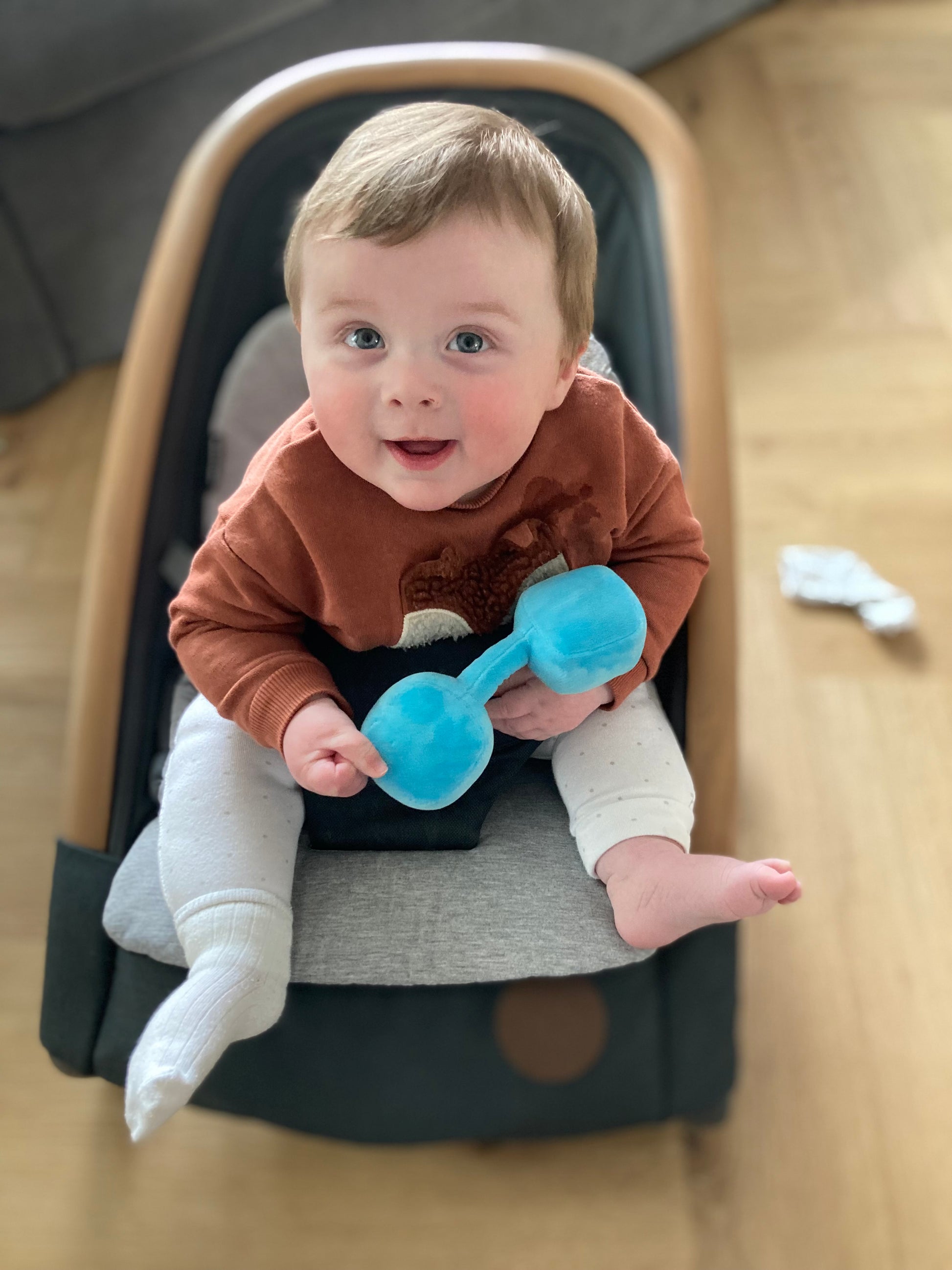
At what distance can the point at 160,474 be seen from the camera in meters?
1.04

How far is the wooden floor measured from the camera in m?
1.00

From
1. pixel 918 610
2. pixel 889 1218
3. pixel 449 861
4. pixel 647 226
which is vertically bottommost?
pixel 889 1218

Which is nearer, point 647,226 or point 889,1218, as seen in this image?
point 889,1218

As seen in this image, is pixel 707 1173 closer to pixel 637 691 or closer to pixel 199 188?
pixel 637 691

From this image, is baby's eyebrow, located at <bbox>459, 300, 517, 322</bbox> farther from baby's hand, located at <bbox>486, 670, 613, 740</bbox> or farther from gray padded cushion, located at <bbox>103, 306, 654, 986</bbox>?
gray padded cushion, located at <bbox>103, 306, 654, 986</bbox>

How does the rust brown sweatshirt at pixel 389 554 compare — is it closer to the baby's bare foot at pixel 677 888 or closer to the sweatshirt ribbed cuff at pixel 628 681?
the sweatshirt ribbed cuff at pixel 628 681

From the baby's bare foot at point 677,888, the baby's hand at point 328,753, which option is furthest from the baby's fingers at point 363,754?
the baby's bare foot at point 677,888

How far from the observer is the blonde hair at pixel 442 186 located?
0.65m

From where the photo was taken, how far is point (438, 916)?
84 cm

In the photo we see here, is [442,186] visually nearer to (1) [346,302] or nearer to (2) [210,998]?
(1) [346,302]

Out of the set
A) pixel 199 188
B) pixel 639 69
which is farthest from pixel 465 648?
pixel 639 69

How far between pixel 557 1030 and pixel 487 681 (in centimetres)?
34

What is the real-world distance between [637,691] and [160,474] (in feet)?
1.63

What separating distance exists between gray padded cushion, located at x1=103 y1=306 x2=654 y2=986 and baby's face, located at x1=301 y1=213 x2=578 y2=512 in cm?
30
